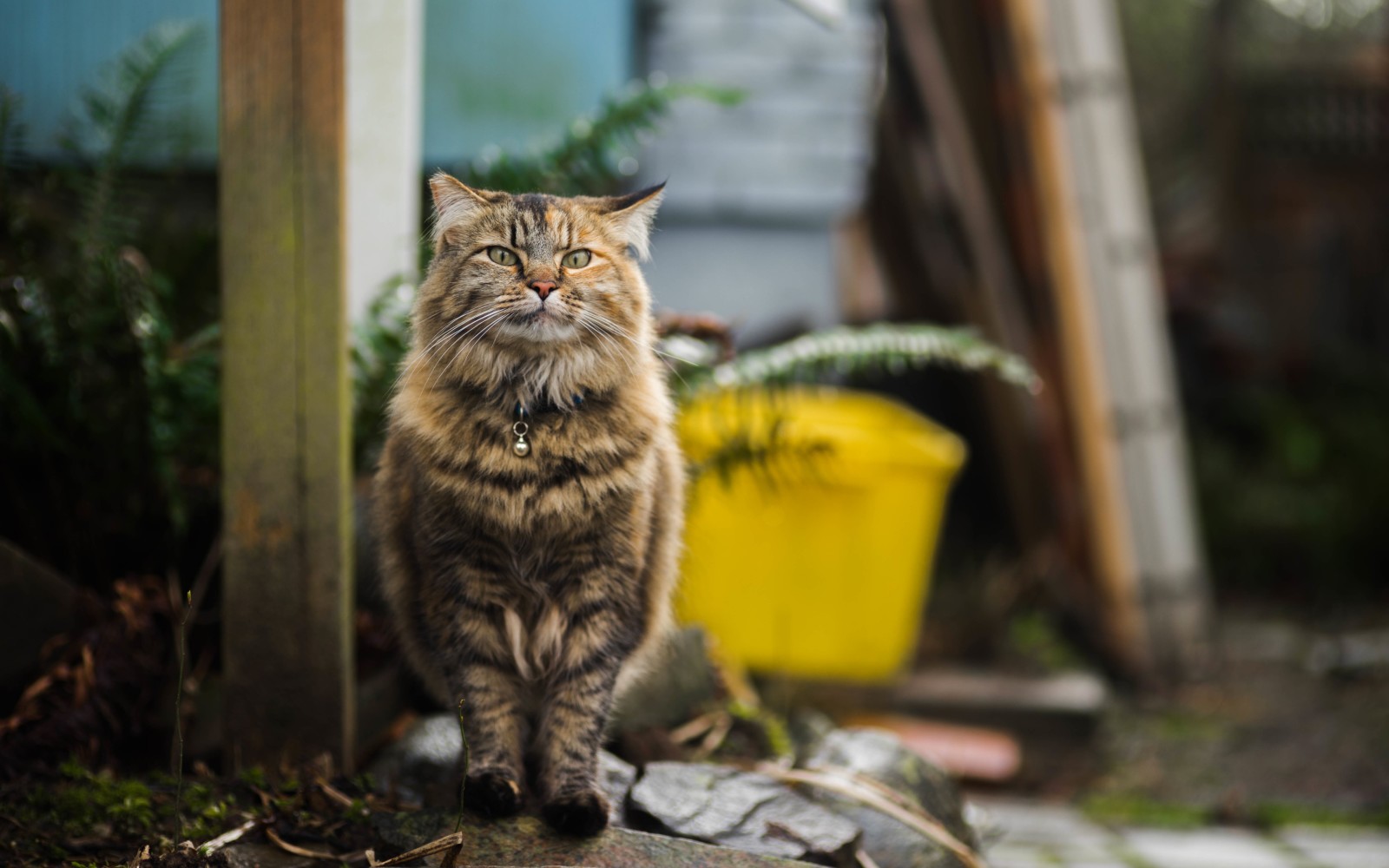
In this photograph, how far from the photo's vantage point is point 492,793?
1646mm

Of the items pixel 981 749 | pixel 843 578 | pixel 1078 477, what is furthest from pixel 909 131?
pixel 981 749

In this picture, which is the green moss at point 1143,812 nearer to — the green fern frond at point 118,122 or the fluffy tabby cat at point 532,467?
the fluffy tabby cat at point 532,467

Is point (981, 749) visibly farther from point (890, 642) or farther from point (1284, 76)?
point (1284, 76)

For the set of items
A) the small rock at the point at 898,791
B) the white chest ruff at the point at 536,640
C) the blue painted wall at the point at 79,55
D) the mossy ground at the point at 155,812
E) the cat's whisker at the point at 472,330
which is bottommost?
the small rock at the point at 898,791

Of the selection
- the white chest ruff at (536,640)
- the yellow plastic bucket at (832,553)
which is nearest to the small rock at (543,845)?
the white chest ruff at (536,640)

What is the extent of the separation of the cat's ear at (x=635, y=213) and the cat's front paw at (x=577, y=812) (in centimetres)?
84

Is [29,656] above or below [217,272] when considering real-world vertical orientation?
below

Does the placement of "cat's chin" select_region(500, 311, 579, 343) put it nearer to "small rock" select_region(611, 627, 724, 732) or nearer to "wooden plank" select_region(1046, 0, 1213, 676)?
"small rock" select_region(611, 627, 724, 732)

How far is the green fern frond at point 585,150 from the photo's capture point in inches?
101

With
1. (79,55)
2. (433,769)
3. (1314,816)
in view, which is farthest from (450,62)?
(1314,816)

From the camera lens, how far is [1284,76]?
8.73 meters

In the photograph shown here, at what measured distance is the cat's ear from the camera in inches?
61.9

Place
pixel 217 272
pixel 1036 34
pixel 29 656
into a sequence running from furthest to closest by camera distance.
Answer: pixel 1036 34 < pixel 217 272 < pixel 29 656

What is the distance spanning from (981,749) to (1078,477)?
1496 millimetres
